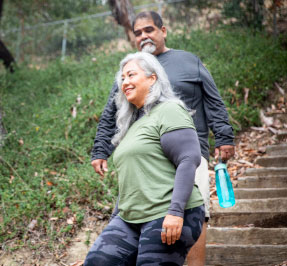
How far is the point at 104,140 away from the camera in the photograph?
3.21m

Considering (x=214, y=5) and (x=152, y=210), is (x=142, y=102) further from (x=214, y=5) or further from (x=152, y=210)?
(x=214, y=5)

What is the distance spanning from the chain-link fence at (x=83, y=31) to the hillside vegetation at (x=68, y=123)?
1.44 metres

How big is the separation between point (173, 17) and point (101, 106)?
6.01m

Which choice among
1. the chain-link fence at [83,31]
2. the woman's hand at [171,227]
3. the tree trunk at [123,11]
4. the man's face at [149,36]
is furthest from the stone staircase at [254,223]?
the chain-link fence at [83,31]

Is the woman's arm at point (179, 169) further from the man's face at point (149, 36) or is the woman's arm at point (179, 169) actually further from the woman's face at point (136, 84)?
the man's face at point (149, 36)

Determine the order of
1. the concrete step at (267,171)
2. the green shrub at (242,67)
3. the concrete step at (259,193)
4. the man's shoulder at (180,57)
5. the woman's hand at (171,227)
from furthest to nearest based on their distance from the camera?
the green shrub at (242,67), the concrete step at (267,171), the concrete step at (259,193), the man's shoulder at (180,57), the woman's hand at (171,227)

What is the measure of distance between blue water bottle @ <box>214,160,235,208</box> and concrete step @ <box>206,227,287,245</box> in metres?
1.04

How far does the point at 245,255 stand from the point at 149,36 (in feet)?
7.36

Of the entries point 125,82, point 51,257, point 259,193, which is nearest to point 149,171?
point 125,82

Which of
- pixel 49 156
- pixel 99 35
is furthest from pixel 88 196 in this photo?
pixel 99 35

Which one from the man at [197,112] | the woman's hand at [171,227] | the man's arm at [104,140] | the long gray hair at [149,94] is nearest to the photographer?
the woman's hand at [171,227]

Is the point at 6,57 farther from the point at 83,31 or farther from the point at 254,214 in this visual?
the point at 254,214

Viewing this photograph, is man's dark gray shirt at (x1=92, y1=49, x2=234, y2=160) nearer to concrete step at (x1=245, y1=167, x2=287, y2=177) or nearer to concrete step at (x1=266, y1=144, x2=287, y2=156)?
concrete step at (x1=245, y1=167, x2=287, y2=177)

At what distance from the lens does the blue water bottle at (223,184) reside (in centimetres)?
281
